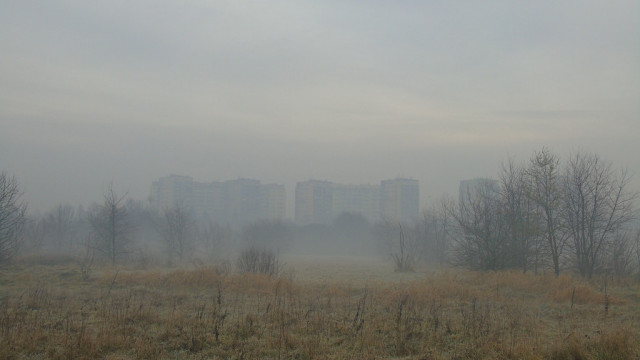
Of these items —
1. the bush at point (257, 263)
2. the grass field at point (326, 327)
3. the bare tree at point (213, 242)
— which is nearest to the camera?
A: the grass field at point (326, 327)

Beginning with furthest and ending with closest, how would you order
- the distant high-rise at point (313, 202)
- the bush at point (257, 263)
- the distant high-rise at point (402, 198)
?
the distant high-rise at point (313, 202)
the distant high-rise at point (402, 198)
the bush at point (257, 263)

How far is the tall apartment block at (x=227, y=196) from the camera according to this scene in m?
109

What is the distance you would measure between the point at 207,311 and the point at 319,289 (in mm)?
5322

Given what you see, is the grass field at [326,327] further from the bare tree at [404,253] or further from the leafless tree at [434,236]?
the leafless tree at [434,236]

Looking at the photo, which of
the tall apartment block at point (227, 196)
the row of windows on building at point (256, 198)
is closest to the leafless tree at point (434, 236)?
the row of windows on building at point (256, 198)

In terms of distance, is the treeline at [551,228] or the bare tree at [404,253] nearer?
the treeline at [551,228]

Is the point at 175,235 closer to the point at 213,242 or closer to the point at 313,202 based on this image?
the point at 213,242

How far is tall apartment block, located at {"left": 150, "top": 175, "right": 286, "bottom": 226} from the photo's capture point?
4279 inches

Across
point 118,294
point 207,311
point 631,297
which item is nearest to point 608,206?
point 631,297

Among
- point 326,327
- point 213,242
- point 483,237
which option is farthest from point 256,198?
point 326,327

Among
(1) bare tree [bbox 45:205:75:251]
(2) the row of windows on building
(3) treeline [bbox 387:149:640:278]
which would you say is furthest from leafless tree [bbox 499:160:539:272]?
(2) the row of windows on building

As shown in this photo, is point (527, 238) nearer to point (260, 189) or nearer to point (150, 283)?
point (150, 283)

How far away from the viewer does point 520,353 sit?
19.9 feet

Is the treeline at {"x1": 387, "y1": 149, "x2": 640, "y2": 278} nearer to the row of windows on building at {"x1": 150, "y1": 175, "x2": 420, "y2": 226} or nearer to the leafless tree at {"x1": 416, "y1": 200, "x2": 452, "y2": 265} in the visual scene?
the leafless tree at {"x1": 416, "y1": 200, "x2": 452, "y2": 265}
